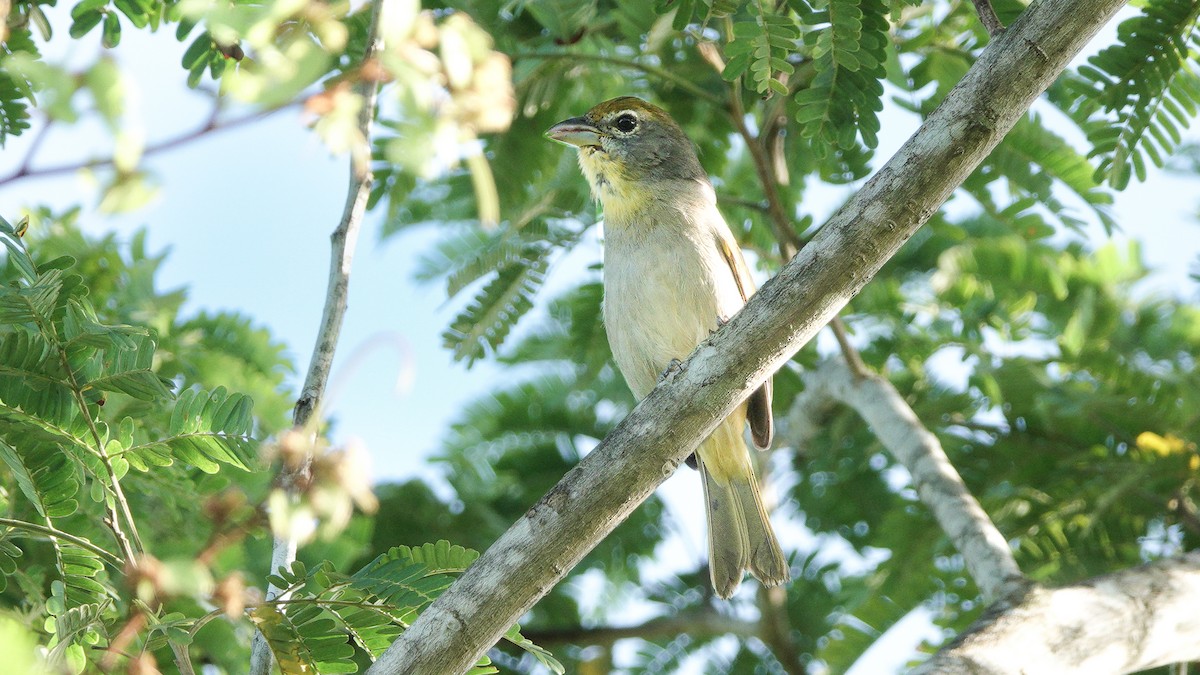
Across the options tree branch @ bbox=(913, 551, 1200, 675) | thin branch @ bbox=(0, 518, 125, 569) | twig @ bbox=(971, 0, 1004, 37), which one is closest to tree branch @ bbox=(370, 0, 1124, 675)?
twig @ bbox=(971, 0, 1004, 37)

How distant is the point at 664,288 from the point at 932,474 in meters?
1.24

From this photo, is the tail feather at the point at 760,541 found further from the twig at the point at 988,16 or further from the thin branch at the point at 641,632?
the twig at the point at 988,16

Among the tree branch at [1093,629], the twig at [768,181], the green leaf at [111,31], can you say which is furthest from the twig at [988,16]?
the green leaf at [111,31]

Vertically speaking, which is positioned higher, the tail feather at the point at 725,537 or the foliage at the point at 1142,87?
the foliage at the point at 1142,87

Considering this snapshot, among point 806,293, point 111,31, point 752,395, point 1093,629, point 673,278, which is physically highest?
point 673,278

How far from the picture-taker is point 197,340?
443 cm

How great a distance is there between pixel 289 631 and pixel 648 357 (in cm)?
242

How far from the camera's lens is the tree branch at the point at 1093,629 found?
307cm

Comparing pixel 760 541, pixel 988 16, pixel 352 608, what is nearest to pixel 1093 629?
pixel 760 541

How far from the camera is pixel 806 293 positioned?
2.48 metres

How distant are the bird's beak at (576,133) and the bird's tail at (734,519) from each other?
1.30 metres

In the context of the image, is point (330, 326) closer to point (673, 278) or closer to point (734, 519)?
point (673, 278)

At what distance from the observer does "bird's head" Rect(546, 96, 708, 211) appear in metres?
4.65

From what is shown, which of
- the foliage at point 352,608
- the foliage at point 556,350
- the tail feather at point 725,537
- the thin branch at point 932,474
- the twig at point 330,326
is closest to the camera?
the foliage at point 556,350
